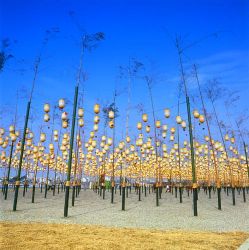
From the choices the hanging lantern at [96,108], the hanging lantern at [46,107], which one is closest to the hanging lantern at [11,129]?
the hanging lantern at [46,107]

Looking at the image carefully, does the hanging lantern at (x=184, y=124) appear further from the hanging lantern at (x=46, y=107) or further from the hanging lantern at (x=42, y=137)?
the hanging lantern at (x=42, y=137)

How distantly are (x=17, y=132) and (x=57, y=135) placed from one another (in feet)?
12.3

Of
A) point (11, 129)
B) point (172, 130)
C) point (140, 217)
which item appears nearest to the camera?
point (140, 217)

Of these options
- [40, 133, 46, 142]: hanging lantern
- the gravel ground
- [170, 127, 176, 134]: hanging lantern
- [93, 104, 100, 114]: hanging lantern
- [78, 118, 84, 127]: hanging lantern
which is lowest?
the gravel ground

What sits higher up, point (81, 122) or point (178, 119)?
point (178, 119)

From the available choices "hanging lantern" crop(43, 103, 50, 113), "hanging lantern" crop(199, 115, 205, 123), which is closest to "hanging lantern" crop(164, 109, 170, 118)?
"hanging lantern" crop(199, 115, 205, 123)

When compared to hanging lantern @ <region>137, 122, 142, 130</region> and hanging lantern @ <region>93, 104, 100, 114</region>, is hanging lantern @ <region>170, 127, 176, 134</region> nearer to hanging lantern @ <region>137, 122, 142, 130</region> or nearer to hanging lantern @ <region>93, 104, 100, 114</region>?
hanging lantern @ <region>137, 122, 142, 130</region>

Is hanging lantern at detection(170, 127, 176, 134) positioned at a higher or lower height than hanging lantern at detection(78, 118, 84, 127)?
higher

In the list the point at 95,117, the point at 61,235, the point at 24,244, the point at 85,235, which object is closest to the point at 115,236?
the point at 85,235

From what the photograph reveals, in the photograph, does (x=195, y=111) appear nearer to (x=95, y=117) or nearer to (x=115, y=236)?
(x=95, y=117)

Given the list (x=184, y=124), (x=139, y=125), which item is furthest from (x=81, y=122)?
(x=184, y=124)

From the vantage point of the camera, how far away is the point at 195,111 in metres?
19.6

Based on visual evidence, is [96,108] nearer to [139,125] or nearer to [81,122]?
[81,122]

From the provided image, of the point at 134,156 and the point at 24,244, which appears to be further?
the point at 134,156
